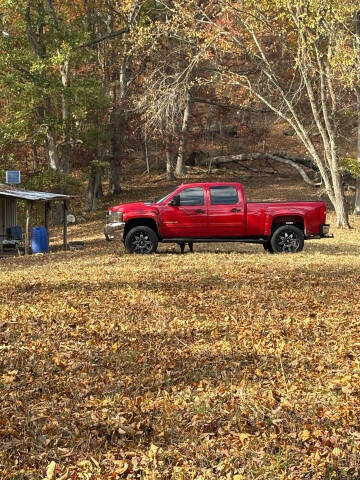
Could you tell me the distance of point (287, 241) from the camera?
16844 millimetres

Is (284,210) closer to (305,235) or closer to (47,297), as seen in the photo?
(305,235)

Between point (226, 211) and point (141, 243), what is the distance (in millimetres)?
2617

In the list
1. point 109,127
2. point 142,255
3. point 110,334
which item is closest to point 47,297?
point 110,334

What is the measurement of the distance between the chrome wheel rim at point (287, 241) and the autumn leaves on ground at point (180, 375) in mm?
4009

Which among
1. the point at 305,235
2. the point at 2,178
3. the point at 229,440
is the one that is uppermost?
the point at 2,178

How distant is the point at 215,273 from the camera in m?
12.8

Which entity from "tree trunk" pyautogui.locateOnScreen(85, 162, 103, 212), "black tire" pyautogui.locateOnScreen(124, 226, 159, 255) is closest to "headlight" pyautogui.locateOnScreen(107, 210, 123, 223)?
"black tire" pyautogui.locateOnScreen(124, 226, 159, 255)

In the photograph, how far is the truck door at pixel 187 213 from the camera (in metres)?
16.6

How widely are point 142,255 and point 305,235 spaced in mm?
4692

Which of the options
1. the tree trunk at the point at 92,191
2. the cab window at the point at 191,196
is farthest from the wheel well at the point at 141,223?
the tree trunk at the point at 92,191

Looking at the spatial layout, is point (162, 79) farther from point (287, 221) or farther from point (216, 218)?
point (287, 221)

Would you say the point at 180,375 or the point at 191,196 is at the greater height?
the point at 191,196

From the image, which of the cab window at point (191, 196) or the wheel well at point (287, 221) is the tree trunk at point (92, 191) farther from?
the wheel well at point (287, 221)

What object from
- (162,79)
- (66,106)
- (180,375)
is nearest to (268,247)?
(162,79)
